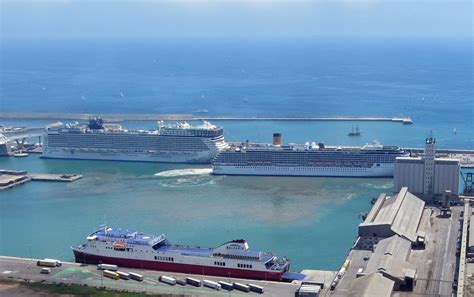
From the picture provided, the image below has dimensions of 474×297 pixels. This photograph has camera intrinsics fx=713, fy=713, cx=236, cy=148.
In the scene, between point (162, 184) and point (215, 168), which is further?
point (215, 168)

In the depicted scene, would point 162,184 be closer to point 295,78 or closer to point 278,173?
point 278,173

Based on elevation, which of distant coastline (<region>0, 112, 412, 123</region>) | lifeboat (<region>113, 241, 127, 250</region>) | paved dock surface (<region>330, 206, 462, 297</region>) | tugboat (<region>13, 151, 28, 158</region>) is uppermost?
distant coastline (<region>0, 112, 412, 123</region>)

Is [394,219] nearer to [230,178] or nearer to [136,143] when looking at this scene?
[230,178]

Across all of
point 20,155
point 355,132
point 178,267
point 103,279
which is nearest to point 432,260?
point 178,267

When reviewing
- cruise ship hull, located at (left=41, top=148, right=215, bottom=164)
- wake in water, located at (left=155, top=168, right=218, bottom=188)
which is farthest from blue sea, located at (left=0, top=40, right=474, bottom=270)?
cruise ship hull, located at (left=41, top=148, right=215, bottom=164)

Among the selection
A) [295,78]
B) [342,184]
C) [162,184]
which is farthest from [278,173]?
[295,78]

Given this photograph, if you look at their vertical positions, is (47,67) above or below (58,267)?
above

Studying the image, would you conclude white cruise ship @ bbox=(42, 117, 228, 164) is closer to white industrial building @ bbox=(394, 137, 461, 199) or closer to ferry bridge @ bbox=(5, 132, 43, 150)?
ferry bridge @ bbox=(5, 132, 43, 150)
